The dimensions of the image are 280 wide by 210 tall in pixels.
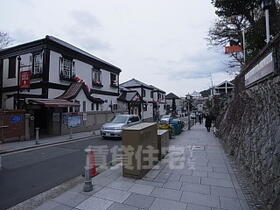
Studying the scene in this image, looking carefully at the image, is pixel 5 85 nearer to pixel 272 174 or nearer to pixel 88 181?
pixel 88 181

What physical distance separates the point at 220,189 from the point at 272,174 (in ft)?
4.42

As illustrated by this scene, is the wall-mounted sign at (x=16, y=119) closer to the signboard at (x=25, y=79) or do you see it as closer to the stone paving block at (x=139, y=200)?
the signboard at (x=25, y=79)

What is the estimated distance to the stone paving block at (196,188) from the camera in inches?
168

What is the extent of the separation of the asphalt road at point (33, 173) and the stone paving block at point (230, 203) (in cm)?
407

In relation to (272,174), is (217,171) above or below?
below

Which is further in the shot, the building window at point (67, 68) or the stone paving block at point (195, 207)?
the building window at point (67, 68)

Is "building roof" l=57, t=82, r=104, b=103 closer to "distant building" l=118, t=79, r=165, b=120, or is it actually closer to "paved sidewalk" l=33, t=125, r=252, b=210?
"distant building" l=118, t=79, r=165, b=120

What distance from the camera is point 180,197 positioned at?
13.0ft

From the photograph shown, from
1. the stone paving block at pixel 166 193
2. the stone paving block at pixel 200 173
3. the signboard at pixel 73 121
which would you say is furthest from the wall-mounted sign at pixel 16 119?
the stone paving block at pixel 200 173

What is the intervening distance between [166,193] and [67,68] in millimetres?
16941

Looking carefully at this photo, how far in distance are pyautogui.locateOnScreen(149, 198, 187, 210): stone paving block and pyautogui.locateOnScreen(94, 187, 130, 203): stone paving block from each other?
69 cm

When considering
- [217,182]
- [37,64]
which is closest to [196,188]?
[217,182]

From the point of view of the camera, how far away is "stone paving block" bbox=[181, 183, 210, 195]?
14.0 ft

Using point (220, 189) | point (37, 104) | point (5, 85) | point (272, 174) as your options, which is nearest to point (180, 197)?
point (220, 189)
